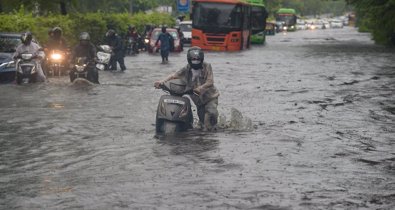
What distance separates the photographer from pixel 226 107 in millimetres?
17297

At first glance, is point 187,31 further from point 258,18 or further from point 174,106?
point 174,106

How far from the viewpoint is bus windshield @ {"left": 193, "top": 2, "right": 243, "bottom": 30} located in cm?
4459

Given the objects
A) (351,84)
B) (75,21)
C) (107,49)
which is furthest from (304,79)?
(75,21)

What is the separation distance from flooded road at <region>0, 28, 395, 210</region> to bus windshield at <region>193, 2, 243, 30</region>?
23.2m

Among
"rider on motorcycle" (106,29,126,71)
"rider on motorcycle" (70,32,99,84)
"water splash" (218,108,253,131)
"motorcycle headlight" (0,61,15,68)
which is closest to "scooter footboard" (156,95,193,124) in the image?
"water splash" (218,108,253,131)

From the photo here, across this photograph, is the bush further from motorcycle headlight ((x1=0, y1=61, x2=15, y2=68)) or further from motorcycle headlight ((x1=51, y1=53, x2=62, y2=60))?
motorcycle headlight ((x1=0, y1=61, x2=15, y2=68))

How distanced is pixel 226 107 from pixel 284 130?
3.65m

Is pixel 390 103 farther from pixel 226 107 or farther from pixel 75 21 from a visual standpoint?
pixel 75 21

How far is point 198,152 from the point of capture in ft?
37.2

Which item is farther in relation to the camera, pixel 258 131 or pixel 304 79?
pixel 304 79

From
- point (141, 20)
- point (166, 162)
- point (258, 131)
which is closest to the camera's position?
point (166, 162)

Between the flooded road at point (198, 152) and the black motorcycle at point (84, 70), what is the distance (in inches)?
27.4

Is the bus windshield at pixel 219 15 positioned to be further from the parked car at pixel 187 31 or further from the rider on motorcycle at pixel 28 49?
the rider on motorcycle at pixel 28 49

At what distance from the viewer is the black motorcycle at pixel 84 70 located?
70.1ft
